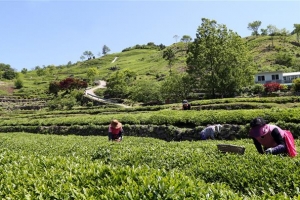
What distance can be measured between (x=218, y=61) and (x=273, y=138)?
35938mm

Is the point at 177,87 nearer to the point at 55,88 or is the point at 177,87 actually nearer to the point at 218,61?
the point at 218,61

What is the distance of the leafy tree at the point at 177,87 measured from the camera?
48.1 meters

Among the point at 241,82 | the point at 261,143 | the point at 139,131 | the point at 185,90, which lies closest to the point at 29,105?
the point at 185,90

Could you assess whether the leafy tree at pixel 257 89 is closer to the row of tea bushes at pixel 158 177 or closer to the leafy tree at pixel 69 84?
the row of tea bushes at pixel 158 177

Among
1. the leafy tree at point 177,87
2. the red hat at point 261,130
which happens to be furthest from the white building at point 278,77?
the red hat at point 261,130

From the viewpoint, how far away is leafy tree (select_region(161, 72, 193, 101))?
158 ft

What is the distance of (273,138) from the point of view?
7.32 meters

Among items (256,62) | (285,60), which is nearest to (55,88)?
(256,62)

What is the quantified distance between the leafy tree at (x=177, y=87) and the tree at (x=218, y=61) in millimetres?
2902

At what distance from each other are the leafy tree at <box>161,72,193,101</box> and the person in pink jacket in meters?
40.0

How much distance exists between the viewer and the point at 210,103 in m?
31.1

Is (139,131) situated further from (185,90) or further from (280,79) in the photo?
(280,79)

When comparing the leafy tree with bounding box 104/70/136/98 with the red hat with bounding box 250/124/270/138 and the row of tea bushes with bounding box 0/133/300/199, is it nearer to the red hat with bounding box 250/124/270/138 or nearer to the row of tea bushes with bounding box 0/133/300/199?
the row of tea bushes with bounding box 0/133/300/199

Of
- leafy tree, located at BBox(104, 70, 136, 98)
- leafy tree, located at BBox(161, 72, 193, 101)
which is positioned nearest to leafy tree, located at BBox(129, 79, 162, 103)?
leafy tree, located at BBox(161, 72, 193, 101)
